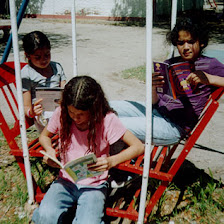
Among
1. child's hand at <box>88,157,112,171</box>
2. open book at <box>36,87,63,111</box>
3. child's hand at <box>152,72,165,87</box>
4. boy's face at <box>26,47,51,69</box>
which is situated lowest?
child's hand at <box>88,157,112,171</box>

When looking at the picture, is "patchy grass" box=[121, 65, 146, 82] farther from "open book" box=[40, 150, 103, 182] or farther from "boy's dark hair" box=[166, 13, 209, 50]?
"open book" box=[40, 150, 103, 182]

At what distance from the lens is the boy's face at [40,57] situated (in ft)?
7.90

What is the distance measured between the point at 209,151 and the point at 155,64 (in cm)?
157

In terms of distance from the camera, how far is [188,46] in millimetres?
2090

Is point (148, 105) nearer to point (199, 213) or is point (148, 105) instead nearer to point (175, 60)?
point (175, 60)

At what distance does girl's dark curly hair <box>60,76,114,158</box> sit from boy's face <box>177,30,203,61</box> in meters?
0.75

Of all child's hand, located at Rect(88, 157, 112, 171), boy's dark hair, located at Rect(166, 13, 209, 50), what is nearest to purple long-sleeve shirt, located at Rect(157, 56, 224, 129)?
boy's dark hair, located at Rect(166, 13, 209, 50)

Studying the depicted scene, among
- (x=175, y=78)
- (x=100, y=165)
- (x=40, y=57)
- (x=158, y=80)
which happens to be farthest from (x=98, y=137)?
(x=40, y=57)

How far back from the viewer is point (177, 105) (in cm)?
212

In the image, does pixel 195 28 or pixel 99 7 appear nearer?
pixel 195 28

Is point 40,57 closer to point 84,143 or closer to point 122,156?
point 84,143

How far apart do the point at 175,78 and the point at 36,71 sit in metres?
1.24

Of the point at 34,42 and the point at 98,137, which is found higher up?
the point at 34,42

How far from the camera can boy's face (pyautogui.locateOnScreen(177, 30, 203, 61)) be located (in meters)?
2.08
